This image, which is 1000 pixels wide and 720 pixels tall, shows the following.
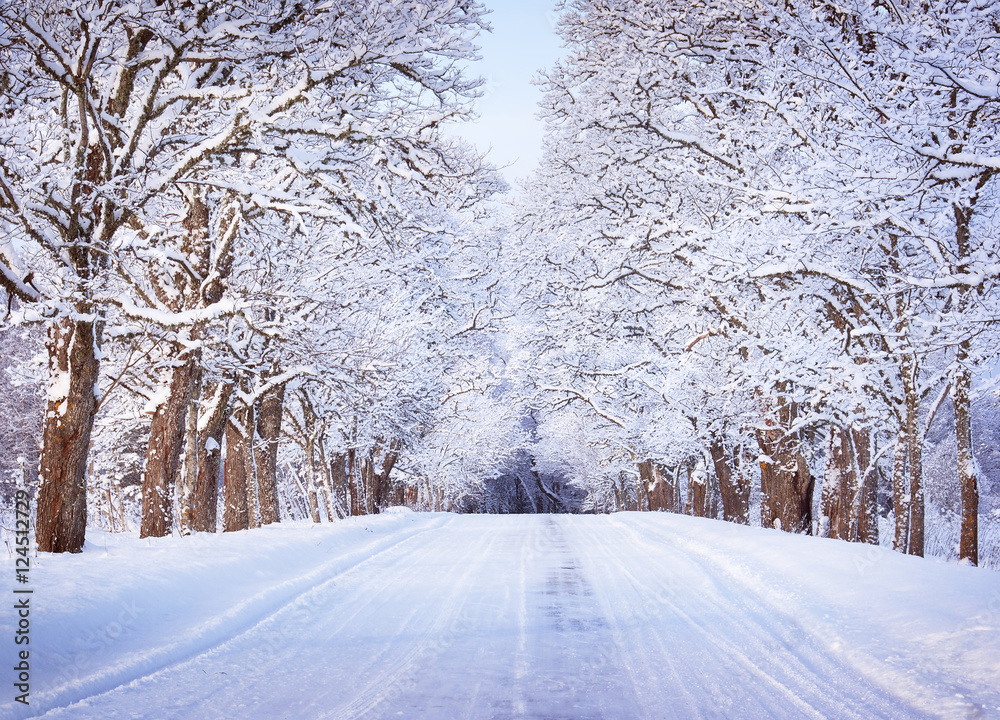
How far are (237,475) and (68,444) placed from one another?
8.18 m

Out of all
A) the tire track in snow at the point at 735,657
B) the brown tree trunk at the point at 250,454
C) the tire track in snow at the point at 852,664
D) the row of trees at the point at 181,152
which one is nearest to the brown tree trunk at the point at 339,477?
the brown tree trunk at the point at 250,454

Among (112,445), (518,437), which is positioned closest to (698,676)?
(112,445)

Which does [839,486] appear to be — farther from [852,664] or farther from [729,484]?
[852,664]

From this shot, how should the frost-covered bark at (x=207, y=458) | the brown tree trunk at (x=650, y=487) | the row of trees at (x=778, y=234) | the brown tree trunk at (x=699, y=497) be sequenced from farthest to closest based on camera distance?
the brown tree trunk at (x=650, y=487) < the brown tree trunk at (x=699, y=497) < the frost-covered bark at (x=207, y=458) < the row of trees at (x=778, y=234)

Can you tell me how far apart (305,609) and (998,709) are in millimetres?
5724

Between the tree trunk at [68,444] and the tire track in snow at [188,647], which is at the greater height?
the tree trunk at [68,444]

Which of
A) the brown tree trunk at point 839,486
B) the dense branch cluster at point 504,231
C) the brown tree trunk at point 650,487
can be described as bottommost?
the brown tree trunk at point 650,487

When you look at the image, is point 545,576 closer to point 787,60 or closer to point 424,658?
point 424,658

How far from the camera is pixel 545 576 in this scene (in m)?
9.24

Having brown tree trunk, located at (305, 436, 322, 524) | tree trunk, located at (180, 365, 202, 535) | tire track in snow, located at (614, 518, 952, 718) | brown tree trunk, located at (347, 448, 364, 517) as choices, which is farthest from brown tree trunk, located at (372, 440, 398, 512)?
tire track in snow, located at (614, 518, 952, 718)

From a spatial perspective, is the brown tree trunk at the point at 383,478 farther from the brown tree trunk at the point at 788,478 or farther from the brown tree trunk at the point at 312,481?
the brown tree trunk at the point at 788,478

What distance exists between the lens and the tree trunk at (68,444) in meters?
8.12

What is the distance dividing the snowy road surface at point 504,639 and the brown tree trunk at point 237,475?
629cm

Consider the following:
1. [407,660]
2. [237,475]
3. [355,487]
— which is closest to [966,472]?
[407,660]
